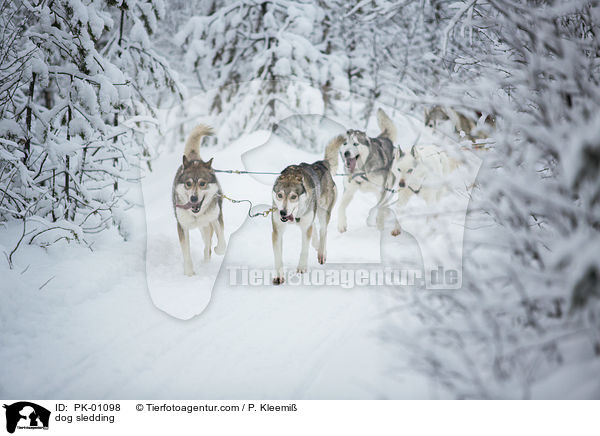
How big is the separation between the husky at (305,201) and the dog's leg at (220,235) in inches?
30.2

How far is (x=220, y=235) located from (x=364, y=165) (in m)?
2.11

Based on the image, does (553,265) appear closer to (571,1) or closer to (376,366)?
(571,1)

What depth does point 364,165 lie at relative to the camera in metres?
4.86

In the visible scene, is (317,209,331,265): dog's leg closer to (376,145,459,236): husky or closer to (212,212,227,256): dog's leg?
(376,145,459,236): husky

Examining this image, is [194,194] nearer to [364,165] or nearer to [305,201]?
[305,201]

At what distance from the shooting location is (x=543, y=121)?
1711 mm

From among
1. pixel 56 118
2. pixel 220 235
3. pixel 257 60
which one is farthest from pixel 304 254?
pixel 257 60

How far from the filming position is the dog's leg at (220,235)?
404 cm
